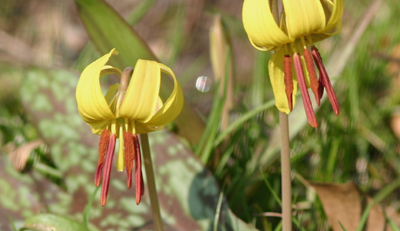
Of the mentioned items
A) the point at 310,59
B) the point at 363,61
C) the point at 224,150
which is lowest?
the point at 224,150

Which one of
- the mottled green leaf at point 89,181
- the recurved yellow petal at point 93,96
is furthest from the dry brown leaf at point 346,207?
the recurved yellow petal at point 93,96

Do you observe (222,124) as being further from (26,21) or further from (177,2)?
(26,21)

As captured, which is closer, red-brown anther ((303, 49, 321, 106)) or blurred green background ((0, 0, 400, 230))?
red-brown anther ((303, 49, 321, 106))

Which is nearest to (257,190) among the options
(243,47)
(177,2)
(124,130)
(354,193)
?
(354,193)

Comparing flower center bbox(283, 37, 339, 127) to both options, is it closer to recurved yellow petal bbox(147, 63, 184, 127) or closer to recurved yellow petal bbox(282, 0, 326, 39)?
recurved yellow petal bbox(282, 0, 326, 39)

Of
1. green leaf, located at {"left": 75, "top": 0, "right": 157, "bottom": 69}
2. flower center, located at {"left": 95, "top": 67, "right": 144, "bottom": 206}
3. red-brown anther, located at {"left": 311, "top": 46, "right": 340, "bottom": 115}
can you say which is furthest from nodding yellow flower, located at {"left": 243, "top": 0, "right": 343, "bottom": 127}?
green leaf, located at {"left": 75, "top": 0, "right": 157, "bottom": 69}

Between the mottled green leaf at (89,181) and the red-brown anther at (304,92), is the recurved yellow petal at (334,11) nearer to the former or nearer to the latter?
the red-brown anther at (304,92)

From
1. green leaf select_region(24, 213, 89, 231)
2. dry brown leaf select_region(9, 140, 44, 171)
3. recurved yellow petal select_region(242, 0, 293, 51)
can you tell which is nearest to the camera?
recurved yellow petal select_region(242, 0, 293, 51)
